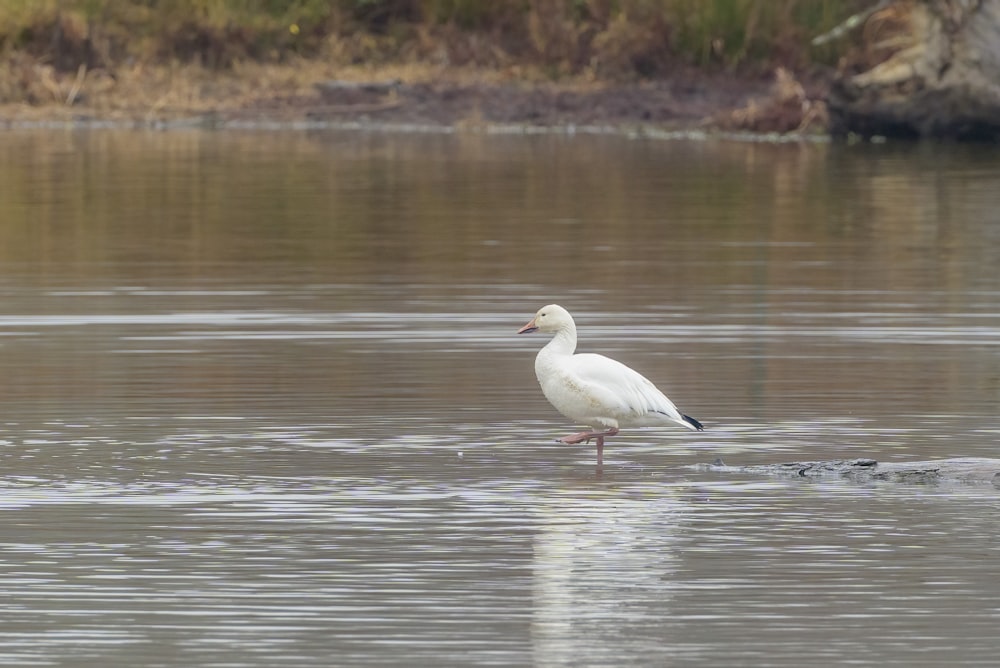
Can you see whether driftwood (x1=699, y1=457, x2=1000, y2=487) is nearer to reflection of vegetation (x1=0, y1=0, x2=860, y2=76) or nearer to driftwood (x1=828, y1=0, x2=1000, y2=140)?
driftwood (x1=828, y1=0, x2=1000, y2=140)

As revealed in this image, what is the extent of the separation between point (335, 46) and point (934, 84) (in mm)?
13185

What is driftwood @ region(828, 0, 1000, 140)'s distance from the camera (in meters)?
35.4

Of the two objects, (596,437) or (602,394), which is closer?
(602,394)

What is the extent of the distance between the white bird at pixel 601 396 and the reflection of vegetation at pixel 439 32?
32554mm

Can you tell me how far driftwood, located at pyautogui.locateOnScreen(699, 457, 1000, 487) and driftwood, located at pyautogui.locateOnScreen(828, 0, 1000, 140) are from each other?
84.8 ft

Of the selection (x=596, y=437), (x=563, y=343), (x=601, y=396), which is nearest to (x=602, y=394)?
(x=601, y=396)

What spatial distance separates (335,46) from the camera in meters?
45.2

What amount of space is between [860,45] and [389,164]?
1350 centimetres

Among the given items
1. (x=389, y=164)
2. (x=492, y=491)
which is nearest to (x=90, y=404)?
(x=492, y=491)

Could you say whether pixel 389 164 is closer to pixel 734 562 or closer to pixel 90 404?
pixel 90 404

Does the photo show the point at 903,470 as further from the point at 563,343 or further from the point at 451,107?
the point at 451,107

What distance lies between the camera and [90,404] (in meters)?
12.3

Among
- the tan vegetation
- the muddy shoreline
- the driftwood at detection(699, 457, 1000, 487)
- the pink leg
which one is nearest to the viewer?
the driftwood at detection(699, 457, 1000, 487)

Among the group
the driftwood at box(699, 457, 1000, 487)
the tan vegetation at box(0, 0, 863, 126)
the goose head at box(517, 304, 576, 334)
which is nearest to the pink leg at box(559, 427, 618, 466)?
the goose head at box(517, 304, 576, 334)
